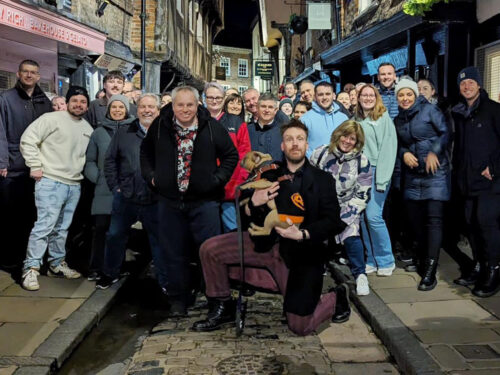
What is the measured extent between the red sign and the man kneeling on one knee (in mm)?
5623

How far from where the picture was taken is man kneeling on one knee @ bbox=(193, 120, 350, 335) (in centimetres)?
452

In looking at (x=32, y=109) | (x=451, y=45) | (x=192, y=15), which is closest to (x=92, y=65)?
(x=32, y=109)

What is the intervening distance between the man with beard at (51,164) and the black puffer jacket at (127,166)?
0.49 metres

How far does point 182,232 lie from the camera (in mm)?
5160

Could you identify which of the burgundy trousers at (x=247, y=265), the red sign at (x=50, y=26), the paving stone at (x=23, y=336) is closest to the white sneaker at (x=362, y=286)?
the burgundy trousers at (x=247, y=265)

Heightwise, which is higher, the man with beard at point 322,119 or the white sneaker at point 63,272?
the man with beard at point 322,119

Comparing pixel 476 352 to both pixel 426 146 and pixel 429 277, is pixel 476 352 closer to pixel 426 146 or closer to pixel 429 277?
pixel 429 277

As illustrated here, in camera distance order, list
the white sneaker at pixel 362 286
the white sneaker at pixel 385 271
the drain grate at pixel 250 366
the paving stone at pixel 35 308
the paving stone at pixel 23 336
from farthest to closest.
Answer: the white sneaker at pixel 385 271
the white sneaker at pixel 362 286
the paving stone at pixel 35 308
the paving stone at pixel 23 336
the drain grate at pixel 250 366

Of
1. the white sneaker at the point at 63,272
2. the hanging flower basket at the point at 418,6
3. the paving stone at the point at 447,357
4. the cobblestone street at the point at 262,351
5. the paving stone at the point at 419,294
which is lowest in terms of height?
the cobblestone street at the point at 262,351

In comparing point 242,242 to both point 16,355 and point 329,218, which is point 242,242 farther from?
point 16,355

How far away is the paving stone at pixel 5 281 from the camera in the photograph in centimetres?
580

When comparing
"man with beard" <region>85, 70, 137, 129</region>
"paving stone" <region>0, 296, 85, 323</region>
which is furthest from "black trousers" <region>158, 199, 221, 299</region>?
"man with beard" <region>85, 70, 137, 129</region>

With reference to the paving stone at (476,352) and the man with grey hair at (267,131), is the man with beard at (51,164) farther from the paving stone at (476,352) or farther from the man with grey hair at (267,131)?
the paving stone at (476,352)

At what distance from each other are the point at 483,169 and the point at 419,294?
137cm
